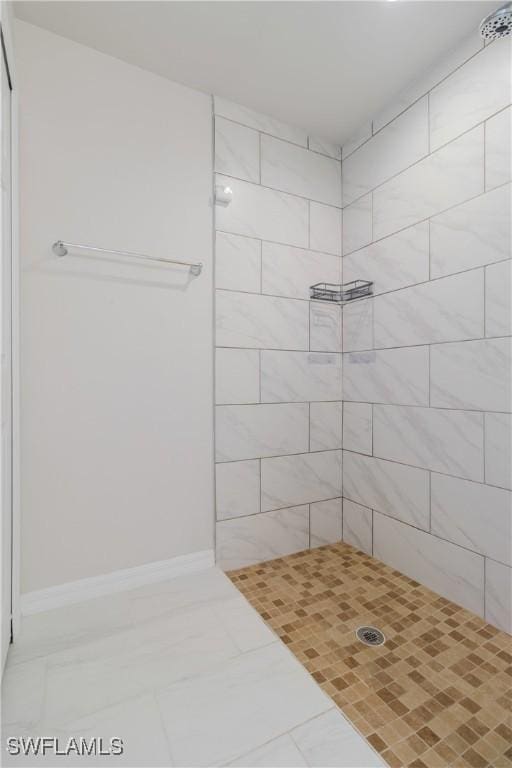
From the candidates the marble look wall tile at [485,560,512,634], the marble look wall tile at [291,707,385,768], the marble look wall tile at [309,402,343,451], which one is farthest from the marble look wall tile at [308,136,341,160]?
the marble look wall tile at [291,707,385,768]

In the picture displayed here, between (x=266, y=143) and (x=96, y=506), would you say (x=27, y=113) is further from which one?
(x=96, y=506)

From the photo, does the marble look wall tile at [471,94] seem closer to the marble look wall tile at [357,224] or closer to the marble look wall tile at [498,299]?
the marble look wall tile at [357,224]

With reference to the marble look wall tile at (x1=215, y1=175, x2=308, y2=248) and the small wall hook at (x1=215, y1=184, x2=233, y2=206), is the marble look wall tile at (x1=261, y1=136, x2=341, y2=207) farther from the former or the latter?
the small wall hook at (x1=215, y1=184, x2=233, y2=206)

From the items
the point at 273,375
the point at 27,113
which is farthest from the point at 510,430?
the point at 27,113

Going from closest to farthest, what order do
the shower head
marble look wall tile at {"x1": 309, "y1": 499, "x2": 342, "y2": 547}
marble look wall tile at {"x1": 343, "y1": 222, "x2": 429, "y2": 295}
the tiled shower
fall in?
the shower head
the tiled shower
marble look wall tile at {"x1": 343, "y1": 222, "x2": 429, "y2": 295}
marble look wall tile at {"x1": 309, "y1": 499, "x2": 342, "y2": 547}

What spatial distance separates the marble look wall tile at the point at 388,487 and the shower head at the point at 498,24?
1640 millimetres

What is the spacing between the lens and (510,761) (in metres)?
0.94

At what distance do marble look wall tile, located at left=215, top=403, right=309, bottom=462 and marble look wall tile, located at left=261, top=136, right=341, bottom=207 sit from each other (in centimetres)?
119

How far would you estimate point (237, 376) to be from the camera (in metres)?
1.90

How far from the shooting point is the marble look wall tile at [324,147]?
7.00ft

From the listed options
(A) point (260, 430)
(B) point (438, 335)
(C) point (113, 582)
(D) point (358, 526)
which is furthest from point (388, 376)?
(C) point (113, 582)

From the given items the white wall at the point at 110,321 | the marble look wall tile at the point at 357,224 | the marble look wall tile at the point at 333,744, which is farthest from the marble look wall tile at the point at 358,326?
the marble look wall tile at the point at 333,744

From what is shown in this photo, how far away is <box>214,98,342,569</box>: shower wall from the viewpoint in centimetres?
188

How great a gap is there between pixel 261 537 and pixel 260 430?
56cm
